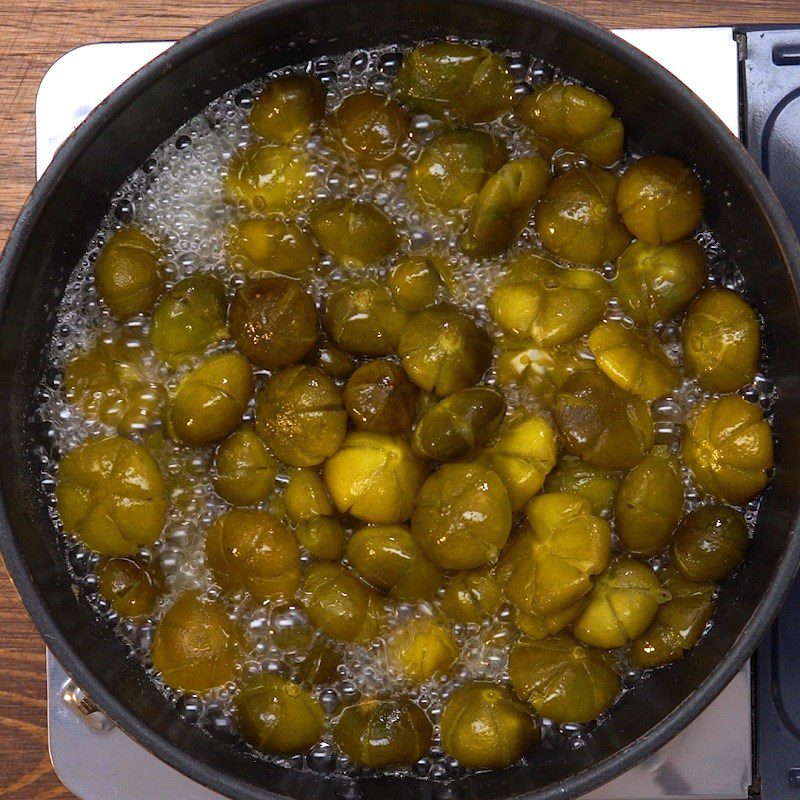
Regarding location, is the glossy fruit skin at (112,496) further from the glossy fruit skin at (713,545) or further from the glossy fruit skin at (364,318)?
the glossy fruit skin at (713,545)

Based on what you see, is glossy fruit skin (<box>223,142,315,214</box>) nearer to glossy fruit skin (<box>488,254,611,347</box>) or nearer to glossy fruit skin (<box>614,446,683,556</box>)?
glossy fruit skin (<box>488,254,611,347</box>)

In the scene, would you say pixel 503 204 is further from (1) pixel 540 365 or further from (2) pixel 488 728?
(2) pixel 488 728

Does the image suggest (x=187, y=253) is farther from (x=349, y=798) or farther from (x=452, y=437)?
(x=349, y=798)

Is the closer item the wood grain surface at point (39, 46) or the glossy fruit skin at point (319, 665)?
the glossy fruit skin at point (319, 665)

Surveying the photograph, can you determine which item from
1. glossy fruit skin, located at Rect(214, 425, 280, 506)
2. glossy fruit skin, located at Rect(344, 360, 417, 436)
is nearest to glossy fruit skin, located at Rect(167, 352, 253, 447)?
glossy fruit skin, located at Rect(214, 425, 280, 506)

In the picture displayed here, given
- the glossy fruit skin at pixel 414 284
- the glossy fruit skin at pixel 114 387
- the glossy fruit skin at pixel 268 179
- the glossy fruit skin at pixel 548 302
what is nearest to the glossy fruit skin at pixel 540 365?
the glossy fruit skin at pixel 548 302

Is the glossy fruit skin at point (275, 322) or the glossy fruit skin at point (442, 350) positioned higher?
the glossy fruit skin at point (275, 322)

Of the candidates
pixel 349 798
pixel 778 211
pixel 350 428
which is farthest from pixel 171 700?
pixel 778 211
